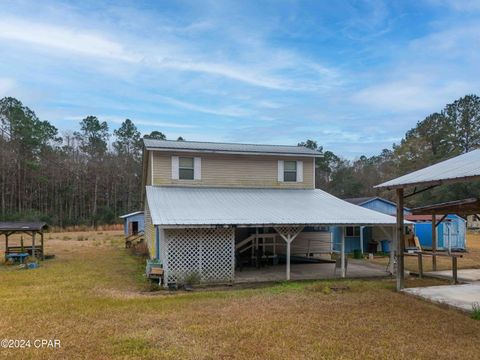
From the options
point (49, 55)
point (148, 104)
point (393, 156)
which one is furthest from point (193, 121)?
point (393, 156)

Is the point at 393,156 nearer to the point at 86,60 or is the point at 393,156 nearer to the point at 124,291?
the point at 86,60

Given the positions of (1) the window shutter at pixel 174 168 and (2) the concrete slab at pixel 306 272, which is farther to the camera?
(1) the window shutter at pixel 174 168

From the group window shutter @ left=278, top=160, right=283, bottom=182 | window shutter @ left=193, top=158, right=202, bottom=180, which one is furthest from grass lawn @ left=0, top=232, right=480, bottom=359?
window shutter @ left=278, top=160, right=283, bottom=182

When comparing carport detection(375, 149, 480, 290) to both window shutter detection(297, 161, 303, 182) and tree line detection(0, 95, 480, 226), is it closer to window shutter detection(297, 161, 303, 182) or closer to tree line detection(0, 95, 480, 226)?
window shutter detection(297, 161, 303, 182)

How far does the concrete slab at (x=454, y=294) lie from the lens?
8.91 metres

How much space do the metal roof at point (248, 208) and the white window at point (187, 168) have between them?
626mm

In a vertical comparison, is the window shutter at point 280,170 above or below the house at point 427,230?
above

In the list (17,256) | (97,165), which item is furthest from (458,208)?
(97,165)

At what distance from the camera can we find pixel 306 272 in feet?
48.2

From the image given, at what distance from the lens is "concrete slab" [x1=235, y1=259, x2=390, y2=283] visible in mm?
13203

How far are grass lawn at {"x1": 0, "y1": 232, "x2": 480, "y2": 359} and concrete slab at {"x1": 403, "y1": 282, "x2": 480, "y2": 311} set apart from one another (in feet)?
1.34

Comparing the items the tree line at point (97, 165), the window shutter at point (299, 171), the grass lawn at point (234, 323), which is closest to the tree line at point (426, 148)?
the tree line at point (97, 165)

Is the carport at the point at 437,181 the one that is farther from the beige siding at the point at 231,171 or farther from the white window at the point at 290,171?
the beige siding at the point at 231,171

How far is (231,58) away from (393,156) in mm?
45847
